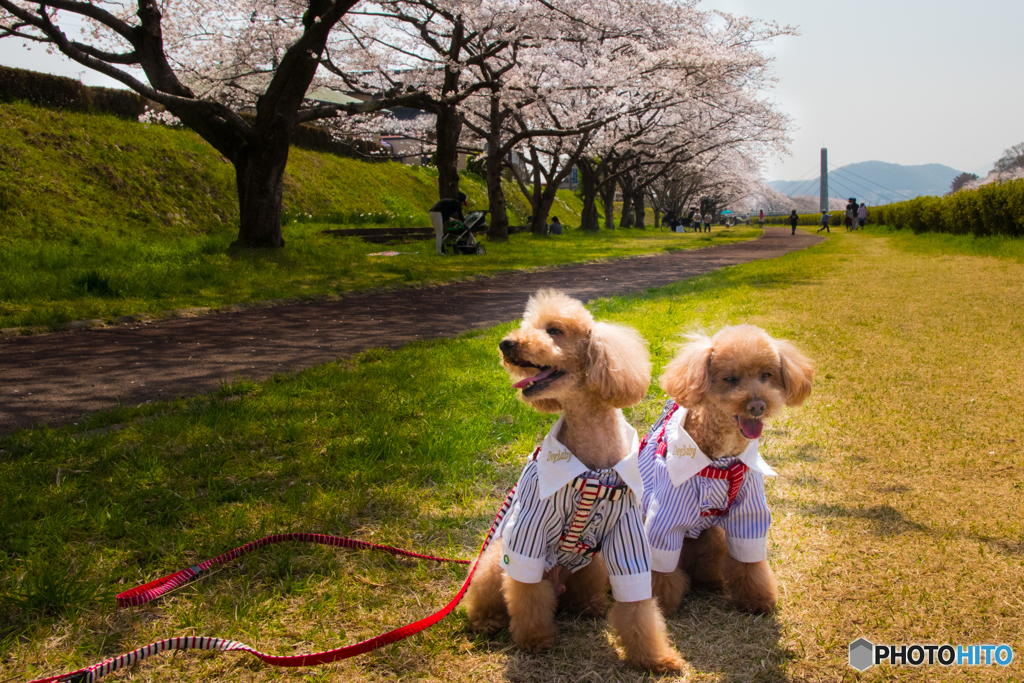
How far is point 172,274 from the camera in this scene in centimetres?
863

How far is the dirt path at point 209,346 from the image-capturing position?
14.2ft

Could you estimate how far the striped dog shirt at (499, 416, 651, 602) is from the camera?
1.97 metres

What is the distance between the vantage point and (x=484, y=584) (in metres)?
2.12

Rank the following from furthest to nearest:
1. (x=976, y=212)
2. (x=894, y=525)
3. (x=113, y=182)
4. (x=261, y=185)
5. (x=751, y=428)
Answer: (x=976, y=212), (x=113, y=182), (x=261, y=185), (x=894, y=525), (x=751, y=428)

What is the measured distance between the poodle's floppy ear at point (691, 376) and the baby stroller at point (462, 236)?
13036mm

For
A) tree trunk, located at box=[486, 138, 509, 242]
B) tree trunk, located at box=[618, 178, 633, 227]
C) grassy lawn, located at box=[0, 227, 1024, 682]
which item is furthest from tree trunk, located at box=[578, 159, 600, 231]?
grassy lawn, located at box=[0, 227, 1024, 682]

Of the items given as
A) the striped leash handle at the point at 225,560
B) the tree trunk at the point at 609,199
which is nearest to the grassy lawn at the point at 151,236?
the striped leash handle at the point at 225,560

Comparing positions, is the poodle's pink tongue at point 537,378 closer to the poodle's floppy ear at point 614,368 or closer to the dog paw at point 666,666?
the poodle's floppy ear at point 614,368

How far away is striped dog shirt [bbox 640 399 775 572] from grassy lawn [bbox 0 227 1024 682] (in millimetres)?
254

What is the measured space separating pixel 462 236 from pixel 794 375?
13251mm

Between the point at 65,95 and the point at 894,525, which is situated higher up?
the point at 65,95

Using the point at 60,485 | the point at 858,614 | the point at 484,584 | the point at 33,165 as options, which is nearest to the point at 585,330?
the point at 484,584

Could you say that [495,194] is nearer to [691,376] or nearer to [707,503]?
[691,376]
